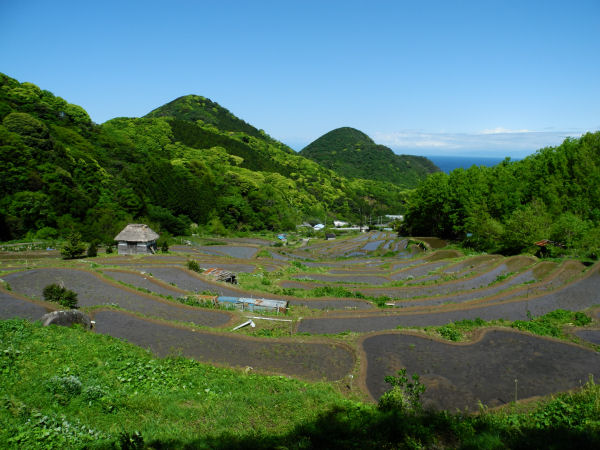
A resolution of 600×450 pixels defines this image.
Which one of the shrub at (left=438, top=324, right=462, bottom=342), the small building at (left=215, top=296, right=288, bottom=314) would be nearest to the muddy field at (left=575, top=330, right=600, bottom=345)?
the shrub at (left=438, top=324, right=462, bottom=342)

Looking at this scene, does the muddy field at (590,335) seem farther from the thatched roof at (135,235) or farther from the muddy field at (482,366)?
the thatched roof at (135,235)

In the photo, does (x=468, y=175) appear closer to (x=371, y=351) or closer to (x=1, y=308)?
(x=371, y=351)

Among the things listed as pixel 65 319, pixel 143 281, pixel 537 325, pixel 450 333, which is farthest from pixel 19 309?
pixel 537 325

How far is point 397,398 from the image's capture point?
308 inches

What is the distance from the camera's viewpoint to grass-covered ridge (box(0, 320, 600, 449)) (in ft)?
20.1

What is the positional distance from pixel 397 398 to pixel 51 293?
15.2 m

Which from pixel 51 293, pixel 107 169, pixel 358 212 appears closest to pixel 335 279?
pixel 51 293

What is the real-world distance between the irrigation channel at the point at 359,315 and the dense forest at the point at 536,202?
4.97 m

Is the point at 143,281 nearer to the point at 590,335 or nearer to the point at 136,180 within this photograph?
the point at 590,335

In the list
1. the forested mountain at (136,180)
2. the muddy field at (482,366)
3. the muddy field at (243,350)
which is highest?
the forested mountain at (136,180)

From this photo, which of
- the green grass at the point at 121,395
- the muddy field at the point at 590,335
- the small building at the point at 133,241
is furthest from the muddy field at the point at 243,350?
the small building at the point at 133,241

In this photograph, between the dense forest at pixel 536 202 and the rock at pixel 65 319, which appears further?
the dense forest at pixel 536 202

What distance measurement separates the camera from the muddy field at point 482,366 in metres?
9.73

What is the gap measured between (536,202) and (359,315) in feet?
90.4
